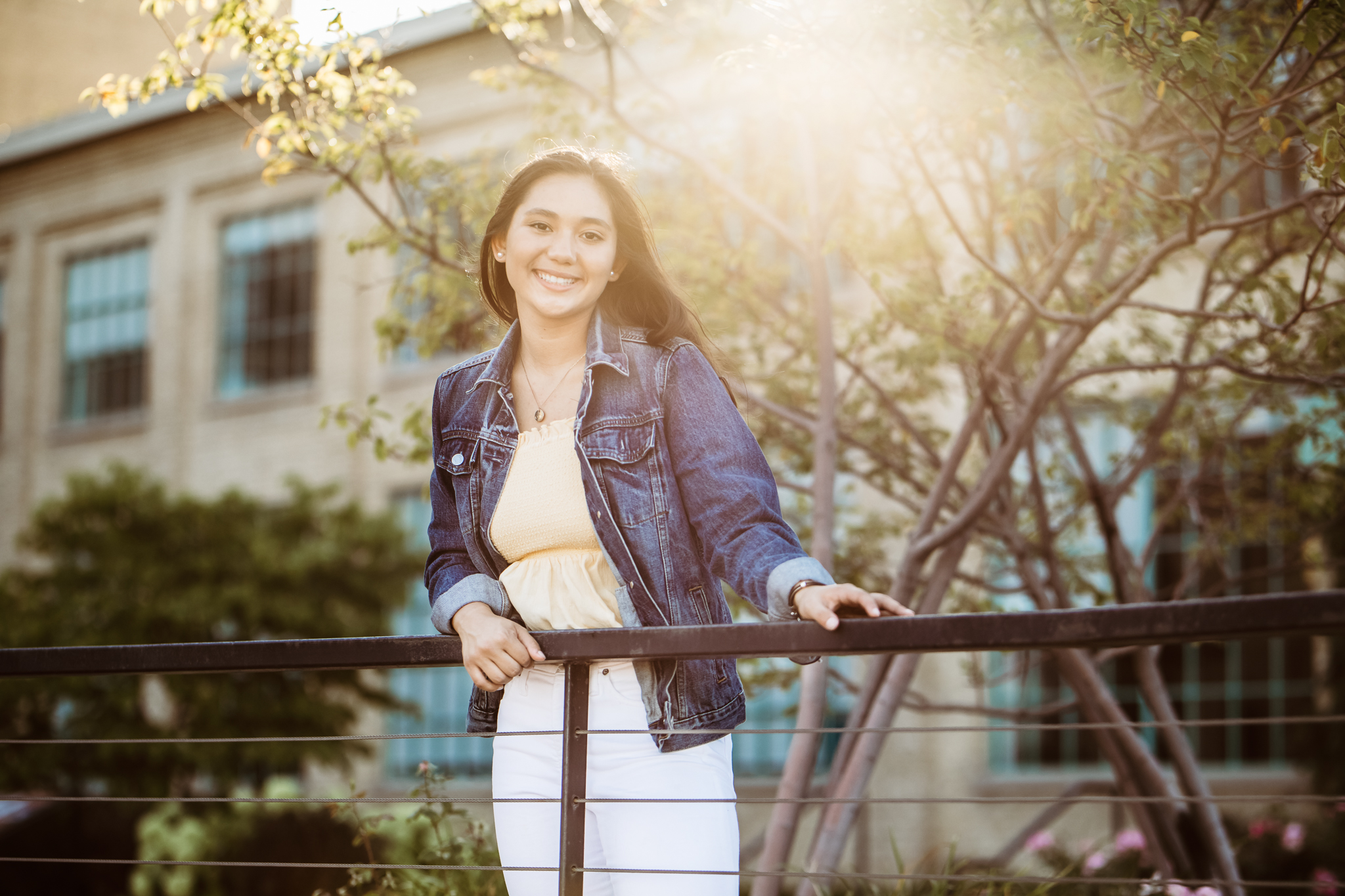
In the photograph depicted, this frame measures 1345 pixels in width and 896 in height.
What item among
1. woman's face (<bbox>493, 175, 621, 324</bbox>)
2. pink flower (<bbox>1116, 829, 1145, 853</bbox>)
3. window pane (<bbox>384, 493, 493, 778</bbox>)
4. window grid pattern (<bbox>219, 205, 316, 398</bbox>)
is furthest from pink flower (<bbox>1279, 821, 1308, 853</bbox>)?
window grid pattern (<bbox>219, 205, 316, 398</bbox>)

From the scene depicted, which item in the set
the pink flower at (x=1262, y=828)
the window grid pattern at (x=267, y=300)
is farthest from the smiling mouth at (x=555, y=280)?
the window grid pattern at (x=267, y=300)

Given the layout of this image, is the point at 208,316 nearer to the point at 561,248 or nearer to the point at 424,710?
the point at 424,710

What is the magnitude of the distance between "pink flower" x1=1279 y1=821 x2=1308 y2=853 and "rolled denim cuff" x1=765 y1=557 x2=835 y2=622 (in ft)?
20.5

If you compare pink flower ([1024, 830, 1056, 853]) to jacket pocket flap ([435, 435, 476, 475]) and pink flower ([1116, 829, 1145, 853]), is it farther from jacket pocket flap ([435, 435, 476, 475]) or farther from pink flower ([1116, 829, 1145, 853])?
jacket pocket flap ([435, 435, 476, 475])

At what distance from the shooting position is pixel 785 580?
1941mm

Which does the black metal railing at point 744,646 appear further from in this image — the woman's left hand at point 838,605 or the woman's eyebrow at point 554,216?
the woman's eyebrow at point 554,216

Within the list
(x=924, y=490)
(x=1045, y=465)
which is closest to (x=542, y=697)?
(x=924, y=490)

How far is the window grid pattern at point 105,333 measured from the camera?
16531mm

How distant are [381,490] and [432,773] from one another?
10.5 m

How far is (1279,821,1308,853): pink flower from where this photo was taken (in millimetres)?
7008

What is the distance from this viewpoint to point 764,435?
6223 millimetres

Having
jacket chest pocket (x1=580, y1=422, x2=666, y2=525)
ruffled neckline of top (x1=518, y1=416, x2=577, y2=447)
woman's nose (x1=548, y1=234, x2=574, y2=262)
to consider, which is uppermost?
woman's nose (x1=548, y1=234, x2=574, y2=262)

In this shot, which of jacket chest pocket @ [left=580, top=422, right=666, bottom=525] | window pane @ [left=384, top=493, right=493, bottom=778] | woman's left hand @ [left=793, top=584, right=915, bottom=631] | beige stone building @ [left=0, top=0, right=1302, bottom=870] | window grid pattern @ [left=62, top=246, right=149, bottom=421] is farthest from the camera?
window grid pattern @ [left=62, top=246, right=149, bottom=421]

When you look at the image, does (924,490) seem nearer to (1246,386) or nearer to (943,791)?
(1246,386)
